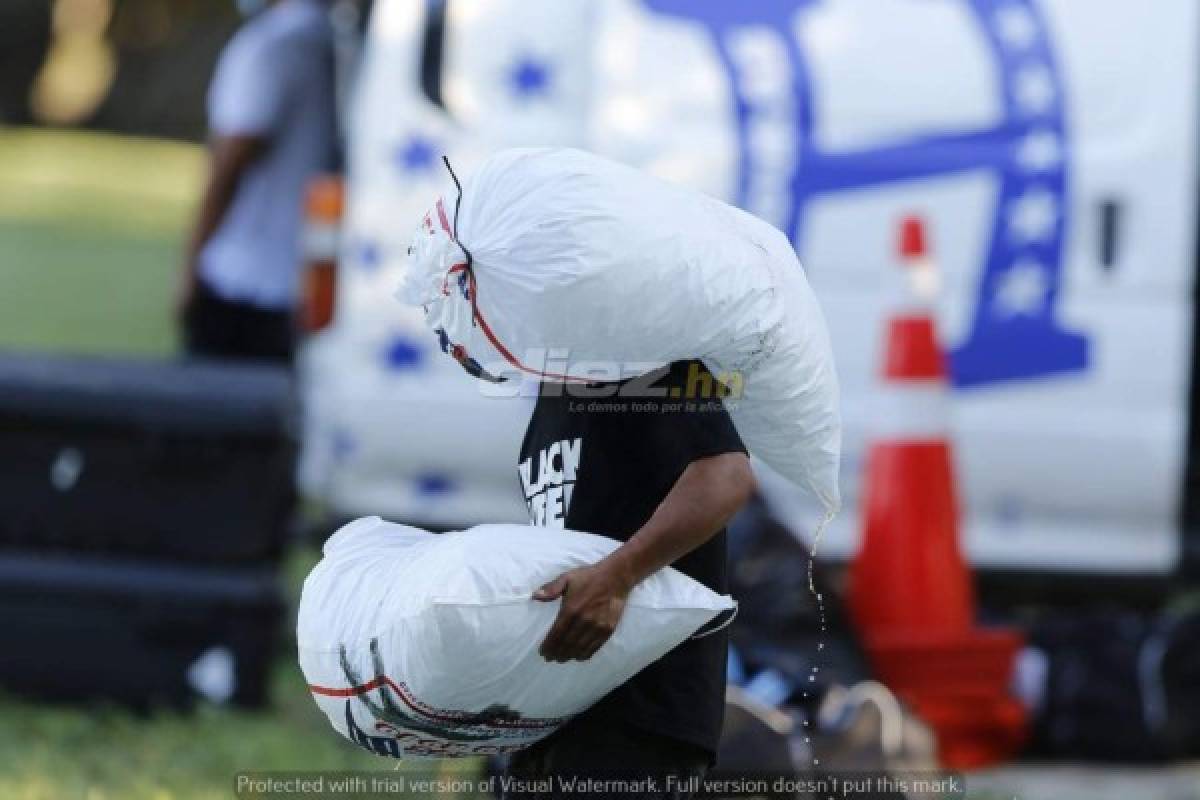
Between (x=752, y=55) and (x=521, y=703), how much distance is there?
10.2 feet

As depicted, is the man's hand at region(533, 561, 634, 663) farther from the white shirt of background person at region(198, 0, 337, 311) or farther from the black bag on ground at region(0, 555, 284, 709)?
the white shirt of background person at region(198, 0, 337, 311)

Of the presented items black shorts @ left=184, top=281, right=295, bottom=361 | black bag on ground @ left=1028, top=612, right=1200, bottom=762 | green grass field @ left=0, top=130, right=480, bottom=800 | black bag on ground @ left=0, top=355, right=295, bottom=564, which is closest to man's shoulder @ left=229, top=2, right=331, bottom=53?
black shorts @ left=184, top=281, right=295, bottom=361

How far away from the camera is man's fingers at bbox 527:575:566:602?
104 inches

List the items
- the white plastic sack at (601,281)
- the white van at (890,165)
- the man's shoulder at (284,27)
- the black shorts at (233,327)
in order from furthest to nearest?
the black shorts at (233,327), the man's shoulder at (284,27), the white van at (890,165), the white plastic sack at (601,281)

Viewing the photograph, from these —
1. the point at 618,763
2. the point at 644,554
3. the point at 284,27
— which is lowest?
the point at 618,763

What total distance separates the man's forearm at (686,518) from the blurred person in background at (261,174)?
3667 millimetres

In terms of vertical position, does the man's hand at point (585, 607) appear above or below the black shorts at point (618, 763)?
above

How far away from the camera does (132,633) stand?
5.01 m

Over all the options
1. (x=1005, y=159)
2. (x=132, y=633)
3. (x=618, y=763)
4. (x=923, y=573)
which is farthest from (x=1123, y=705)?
(x=618, y=763)

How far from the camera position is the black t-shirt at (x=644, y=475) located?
2697 mm

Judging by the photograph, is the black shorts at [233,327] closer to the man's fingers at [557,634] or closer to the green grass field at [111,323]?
the green grass field at [111,323]

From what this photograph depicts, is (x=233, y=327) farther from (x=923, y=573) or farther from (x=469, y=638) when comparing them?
(x=469, y=638)

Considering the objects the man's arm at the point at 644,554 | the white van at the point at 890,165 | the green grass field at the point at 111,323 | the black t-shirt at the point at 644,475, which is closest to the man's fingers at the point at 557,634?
the man's arm at the point at 644,554

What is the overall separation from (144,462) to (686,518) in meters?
2.67
